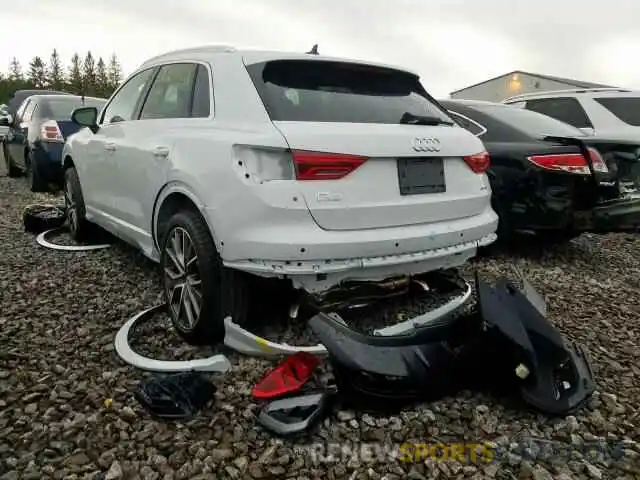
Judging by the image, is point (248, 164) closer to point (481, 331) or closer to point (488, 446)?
point (481, 331)

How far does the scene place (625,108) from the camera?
6707 mm

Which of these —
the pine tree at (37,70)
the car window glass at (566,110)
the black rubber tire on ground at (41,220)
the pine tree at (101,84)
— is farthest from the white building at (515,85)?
the pine tree at (37,70)

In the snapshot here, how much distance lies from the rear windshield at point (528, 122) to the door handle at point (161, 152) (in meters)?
3.27

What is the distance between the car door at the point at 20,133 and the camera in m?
8.92

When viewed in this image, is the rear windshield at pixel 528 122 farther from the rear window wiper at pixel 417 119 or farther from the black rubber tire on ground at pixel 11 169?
the black rubber tire on ground at pixel 11 169

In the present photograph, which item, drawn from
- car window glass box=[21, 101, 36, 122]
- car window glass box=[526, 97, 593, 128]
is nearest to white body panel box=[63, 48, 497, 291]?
car window glass box=[526, 97, 593, 128]

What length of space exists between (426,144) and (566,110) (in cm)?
529

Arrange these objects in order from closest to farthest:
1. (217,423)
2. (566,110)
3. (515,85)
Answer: (217,423)
(566,110)
(515,85)

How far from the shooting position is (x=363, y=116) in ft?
9.16

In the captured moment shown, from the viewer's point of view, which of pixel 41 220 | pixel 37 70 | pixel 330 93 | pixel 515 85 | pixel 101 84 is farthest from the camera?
pixel 37 70

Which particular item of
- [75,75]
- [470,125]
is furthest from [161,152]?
[75,75]

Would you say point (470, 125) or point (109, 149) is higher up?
point (470, 125)

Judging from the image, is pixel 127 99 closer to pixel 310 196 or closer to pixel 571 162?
pixel 310 196

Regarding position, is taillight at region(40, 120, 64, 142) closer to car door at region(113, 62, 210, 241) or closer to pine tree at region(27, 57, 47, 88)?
car door at region(113, 62, 210, 241)
